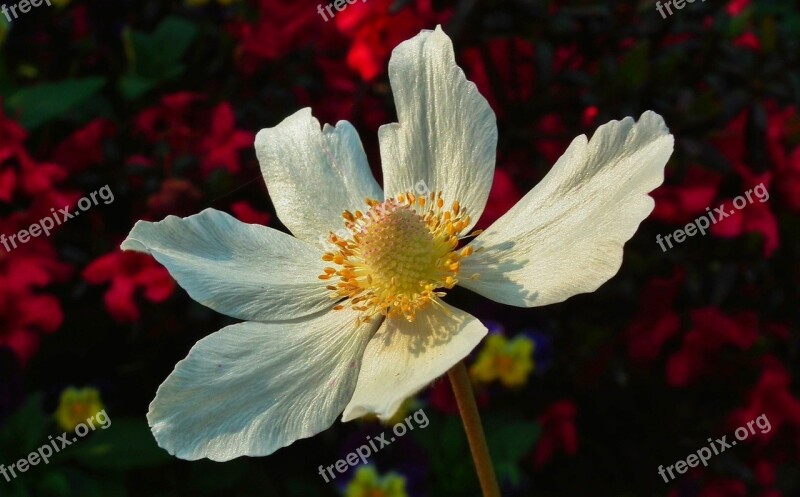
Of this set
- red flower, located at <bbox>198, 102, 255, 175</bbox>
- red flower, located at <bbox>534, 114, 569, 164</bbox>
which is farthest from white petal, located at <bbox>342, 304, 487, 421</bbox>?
red flower, located at <bbox>198, 102, 255, 175</bbox>

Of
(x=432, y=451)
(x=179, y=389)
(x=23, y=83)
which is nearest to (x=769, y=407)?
(x=432, y=451)

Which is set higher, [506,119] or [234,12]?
[234,12]

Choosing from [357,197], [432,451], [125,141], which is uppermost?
[125,141]

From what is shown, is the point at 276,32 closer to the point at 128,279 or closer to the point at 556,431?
the point at 128,279

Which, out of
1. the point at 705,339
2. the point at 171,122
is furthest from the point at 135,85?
the point at 705,339

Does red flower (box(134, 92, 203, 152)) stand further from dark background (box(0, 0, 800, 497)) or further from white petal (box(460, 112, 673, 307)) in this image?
white petal (box(460, 112, 673, 307))

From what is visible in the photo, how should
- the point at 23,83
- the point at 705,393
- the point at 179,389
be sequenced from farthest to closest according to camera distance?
the point at 23,83 < the point at 705,393 < the point at 179,389

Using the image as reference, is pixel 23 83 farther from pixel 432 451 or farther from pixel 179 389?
pixel 179 389
